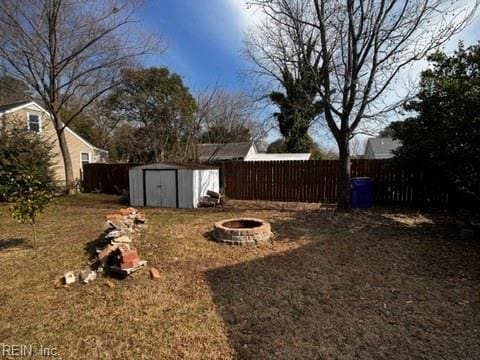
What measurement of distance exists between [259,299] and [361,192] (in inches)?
234

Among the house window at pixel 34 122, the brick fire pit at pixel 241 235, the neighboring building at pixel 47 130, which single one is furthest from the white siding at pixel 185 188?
the house window at pixel 34 122

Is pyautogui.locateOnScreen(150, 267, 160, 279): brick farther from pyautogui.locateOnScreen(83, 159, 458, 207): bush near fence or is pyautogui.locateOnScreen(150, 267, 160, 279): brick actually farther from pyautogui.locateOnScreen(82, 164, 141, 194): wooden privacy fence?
pyautogui.locateOnScreen(82, 164, 141, 194): wooden privacy fence

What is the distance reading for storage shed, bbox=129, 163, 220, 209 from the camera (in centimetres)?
908

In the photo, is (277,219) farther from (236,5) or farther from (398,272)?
(236,5)

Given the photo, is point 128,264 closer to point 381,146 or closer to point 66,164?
point 66,164

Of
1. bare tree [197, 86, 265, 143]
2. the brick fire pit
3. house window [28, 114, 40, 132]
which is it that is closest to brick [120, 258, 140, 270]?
the brick fire pit

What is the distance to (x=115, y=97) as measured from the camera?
20.1m

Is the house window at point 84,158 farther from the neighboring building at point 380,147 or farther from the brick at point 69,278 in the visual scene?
the neighboring building at point 380,147

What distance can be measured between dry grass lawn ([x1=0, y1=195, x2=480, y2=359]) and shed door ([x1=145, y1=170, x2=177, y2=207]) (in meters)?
3.91

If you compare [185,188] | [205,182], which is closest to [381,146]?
[205,182]

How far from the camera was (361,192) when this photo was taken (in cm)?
796

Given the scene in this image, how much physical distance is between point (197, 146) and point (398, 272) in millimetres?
14206

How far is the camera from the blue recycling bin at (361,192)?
790 centimetres

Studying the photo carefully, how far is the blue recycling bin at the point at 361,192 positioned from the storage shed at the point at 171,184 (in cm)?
468
